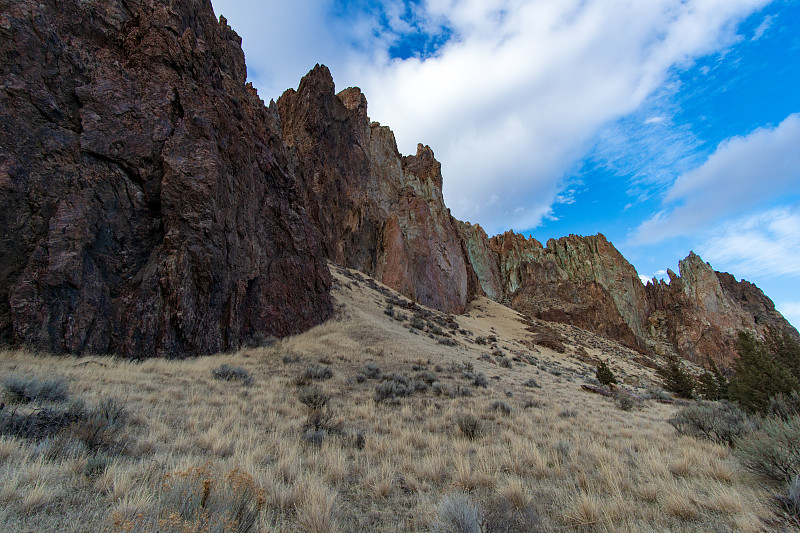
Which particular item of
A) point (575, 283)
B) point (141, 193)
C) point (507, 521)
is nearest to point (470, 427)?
point (507, 521)

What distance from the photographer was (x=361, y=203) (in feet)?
133

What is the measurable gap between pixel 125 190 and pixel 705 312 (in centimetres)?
8097

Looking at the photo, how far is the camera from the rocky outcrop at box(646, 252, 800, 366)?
5700cm

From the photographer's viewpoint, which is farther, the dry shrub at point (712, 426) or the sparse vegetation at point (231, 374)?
the sparse vegetation at point (231, 374)

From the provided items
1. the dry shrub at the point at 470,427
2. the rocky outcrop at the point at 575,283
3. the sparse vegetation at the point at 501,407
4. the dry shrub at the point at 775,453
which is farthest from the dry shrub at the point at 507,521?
the rocky outcrop at the point at 575,283

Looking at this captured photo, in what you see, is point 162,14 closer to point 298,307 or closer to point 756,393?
point 298,307

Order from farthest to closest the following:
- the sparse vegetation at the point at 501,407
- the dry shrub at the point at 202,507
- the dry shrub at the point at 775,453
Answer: the sparse vegetation at the point at 501,407, the dry shrub at the point at 775,453, the dry shrub at the point at 202,507

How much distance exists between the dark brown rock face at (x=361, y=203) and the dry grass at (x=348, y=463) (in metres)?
26.5

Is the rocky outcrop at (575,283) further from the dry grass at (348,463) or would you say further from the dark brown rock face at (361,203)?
the dry grass at (348,463)

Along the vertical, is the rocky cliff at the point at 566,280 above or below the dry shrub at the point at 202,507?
above

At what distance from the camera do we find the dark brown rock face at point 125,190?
28.4 ft

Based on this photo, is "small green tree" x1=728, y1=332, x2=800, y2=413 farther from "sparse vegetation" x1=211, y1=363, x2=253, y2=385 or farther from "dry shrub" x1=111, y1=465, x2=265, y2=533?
"sparse vegetation" x1=211, y1=363, x2=253, y2=385

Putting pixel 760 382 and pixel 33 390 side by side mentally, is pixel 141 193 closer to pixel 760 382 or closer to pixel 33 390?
pixel 33 390

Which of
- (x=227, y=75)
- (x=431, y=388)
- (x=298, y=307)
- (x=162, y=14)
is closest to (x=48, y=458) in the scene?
(x=431, y=388)
